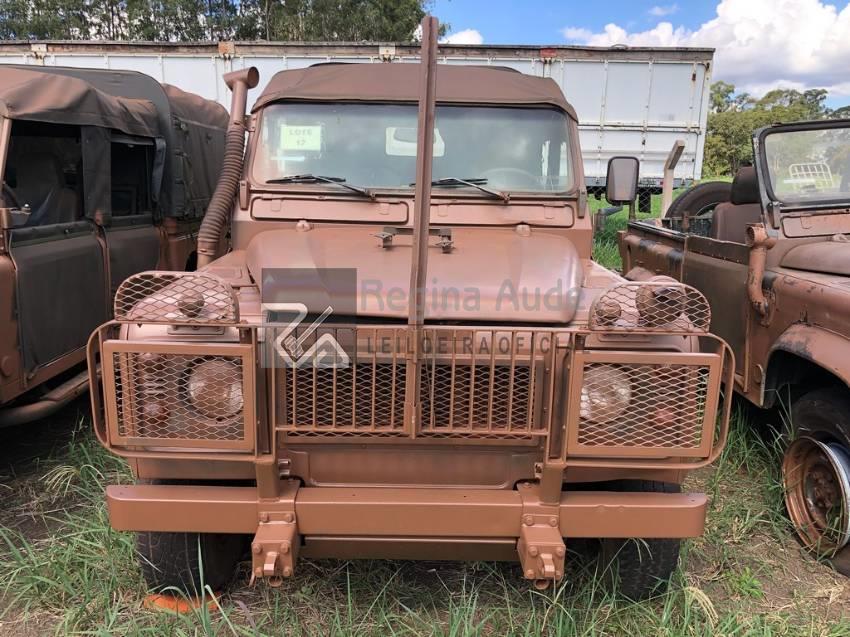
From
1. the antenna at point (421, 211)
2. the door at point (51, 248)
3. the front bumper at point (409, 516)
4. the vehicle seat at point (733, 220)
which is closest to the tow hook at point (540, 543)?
the front bumper at point (409, 516)

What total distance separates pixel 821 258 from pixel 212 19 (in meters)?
26.8

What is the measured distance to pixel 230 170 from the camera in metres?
3.50

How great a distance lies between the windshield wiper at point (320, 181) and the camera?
10.5 ft

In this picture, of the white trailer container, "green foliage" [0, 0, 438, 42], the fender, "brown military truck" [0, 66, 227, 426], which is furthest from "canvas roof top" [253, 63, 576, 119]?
"green foliage" [0, 0, 438, 42]

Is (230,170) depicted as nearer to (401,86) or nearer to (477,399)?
(401,86)

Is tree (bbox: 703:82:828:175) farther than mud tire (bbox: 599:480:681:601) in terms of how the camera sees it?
Yes

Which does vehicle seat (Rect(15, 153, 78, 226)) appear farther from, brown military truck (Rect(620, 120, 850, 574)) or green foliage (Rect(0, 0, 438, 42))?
green foliage (Rect(0, 0, 438, 42))

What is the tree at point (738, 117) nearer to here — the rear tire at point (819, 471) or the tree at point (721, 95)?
the tree at point (721, 95)

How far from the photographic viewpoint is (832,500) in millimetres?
3184

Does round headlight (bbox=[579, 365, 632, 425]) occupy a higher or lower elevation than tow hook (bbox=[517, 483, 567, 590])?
A: higher

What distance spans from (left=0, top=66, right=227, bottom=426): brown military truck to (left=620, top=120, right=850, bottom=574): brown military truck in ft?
13.0

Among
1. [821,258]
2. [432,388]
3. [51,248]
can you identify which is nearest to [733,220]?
[821,258]

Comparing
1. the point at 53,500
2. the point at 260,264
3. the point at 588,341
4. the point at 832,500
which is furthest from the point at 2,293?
the point at 832,500

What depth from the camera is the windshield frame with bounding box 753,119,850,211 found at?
4.00 meters
